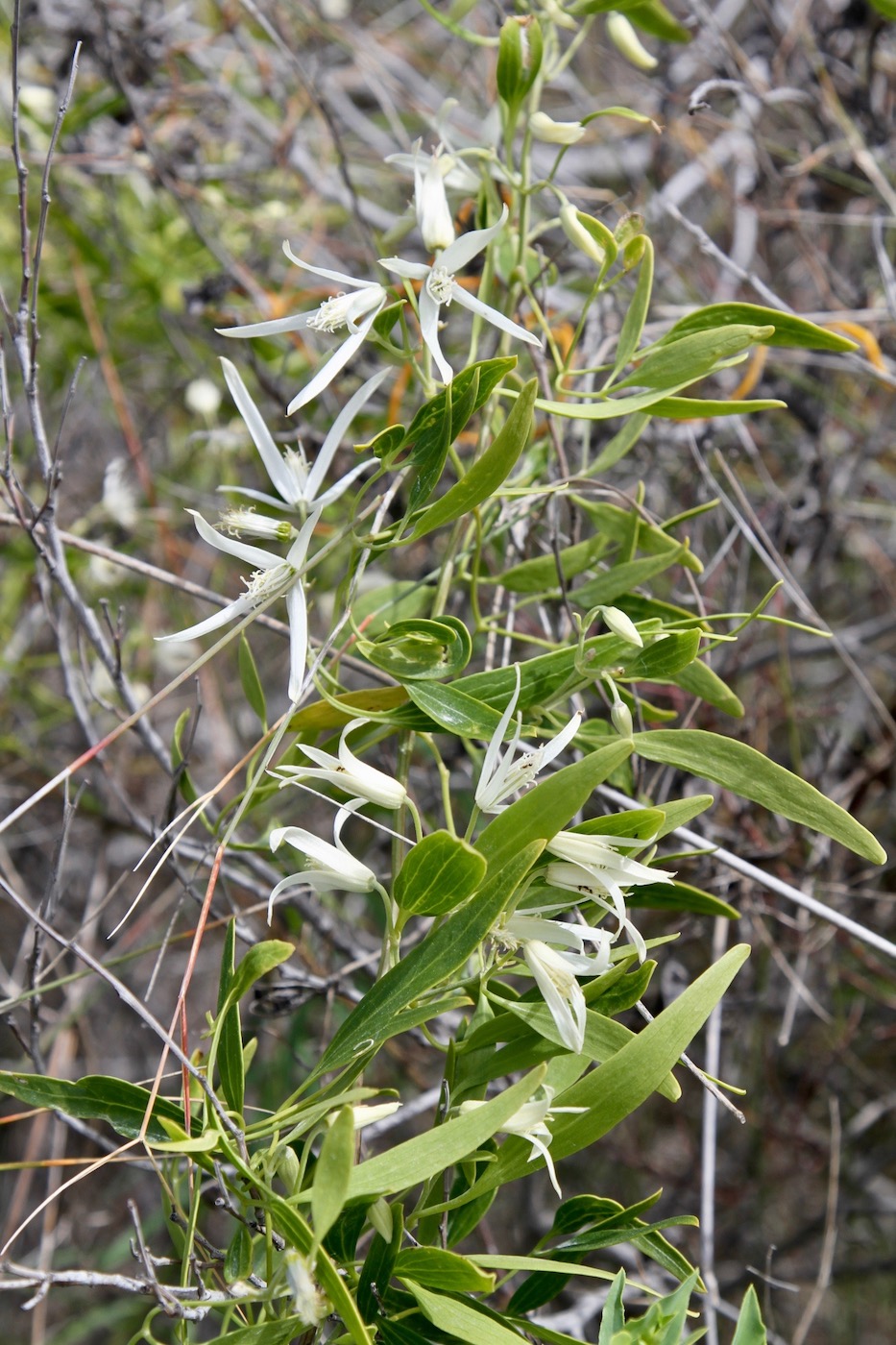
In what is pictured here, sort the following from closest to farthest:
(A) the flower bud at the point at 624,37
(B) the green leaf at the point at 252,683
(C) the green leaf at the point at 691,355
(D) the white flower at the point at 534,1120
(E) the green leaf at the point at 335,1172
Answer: (E) the green leaf at the point at 335,1172, (D) the white flower at the point at 534,1120, (C) the green leaf at the point at 691,355, (B) the green leaf at the point at 252,683, (A) the flower bud at the point at 624,37

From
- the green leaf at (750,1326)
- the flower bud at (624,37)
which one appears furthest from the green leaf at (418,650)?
the flower bud at (624,37)

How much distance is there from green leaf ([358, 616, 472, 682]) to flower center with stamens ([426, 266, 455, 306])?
189 mm

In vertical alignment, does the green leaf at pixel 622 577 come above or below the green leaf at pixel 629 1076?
above

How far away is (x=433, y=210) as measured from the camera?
0.68 m

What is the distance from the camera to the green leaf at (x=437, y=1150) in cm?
52

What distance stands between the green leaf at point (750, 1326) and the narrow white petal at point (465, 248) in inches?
22.7

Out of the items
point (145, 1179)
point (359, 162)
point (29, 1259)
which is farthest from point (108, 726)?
point (359, 162)

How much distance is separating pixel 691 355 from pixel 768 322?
0.24 ft

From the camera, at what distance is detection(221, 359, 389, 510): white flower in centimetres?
64

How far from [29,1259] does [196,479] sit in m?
1.36

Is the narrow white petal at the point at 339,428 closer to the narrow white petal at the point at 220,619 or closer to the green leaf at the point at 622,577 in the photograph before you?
the narrow white petal at the point at 220,619

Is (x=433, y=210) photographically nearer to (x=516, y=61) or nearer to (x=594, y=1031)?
(x=516, y=61)

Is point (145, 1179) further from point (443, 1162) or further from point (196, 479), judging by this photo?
point (443, 1162)

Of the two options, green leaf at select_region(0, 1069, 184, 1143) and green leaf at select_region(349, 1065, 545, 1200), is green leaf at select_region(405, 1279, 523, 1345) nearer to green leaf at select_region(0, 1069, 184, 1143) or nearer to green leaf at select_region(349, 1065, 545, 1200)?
green leaf at select_region(349, 1065, 545, 1200)
